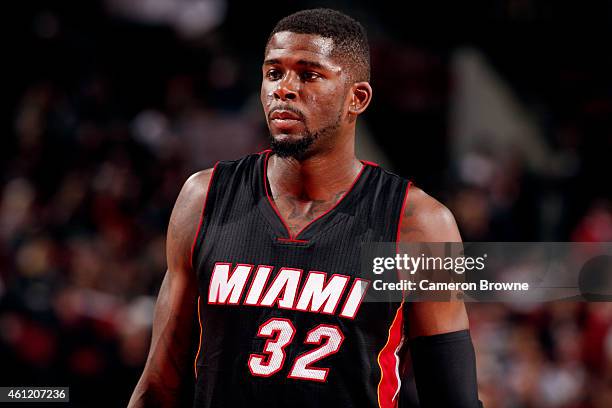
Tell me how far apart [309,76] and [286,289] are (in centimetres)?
65

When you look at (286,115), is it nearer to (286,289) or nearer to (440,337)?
(286,289)

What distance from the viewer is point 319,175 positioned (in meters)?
2.82

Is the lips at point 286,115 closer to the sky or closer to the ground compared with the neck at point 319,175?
closer to the sky

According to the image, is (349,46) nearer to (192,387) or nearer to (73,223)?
(192,387)

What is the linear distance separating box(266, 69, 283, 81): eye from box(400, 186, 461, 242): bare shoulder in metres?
0.56

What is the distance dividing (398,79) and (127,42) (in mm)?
2728

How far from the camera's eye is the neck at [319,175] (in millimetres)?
2807

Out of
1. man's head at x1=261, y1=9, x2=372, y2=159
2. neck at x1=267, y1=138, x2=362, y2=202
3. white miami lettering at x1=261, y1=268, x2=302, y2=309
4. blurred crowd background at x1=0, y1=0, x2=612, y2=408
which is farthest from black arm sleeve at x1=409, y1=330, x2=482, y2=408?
blurred crowd background at x1=0, y1=0, x2=612, y2=408

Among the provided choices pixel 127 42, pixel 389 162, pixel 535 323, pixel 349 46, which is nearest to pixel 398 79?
pixel 389 162

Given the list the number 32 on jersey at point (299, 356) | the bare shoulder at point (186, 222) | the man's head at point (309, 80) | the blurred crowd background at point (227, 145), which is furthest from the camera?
the blurred crowd background at point (227, 145)

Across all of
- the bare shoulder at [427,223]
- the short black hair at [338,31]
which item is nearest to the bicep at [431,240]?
the bare shoulder at [427,223]

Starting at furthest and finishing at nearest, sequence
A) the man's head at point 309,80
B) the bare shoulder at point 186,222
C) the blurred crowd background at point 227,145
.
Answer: the blurred crowd background at point 227,145 → the bare shoulder at point 186,222 → the man's head at point 309,80

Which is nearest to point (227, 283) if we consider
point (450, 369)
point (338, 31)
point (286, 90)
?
point (286, 90)

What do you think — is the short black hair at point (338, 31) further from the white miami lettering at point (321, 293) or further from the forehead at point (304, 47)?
the white miami lettering at point (321, 293)
